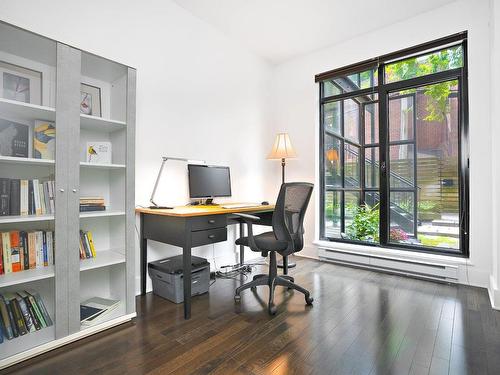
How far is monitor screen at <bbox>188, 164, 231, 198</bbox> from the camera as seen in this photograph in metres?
2.77

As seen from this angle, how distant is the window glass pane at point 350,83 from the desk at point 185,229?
7.70ft

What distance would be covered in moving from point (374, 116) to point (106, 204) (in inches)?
128

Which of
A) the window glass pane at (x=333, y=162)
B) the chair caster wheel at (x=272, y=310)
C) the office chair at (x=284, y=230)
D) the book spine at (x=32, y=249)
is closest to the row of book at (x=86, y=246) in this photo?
the book spine at (x=32, y=249)

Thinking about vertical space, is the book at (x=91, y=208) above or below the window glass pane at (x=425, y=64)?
below

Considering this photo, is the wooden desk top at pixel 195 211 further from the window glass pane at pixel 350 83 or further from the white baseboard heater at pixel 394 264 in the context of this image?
the window glass pane at pixel 350 83

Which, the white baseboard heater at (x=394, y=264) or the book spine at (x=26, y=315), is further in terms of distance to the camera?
the white baseboard heater at (x=394, y=264)

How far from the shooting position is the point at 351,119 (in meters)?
3.72

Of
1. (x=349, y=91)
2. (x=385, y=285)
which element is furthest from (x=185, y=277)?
(x=349, y=91)

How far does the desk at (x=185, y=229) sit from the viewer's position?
2.01 m

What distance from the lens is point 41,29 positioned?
1.96m

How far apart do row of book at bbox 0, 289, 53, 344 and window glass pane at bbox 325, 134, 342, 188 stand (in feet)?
11.1

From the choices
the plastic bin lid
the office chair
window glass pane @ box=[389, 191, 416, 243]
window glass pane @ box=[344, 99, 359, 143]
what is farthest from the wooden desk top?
window glass pane @ box=[344, 99, 359, 143]

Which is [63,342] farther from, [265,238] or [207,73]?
[207,73]

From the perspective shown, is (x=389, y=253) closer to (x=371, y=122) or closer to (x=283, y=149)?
(x=371, y=122)
